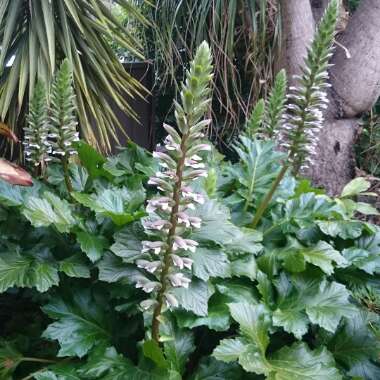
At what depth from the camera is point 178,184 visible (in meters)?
1.21

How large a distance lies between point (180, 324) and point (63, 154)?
2.70 ft

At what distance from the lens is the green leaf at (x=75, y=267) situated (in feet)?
5.11

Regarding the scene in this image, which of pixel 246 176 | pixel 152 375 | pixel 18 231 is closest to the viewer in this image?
pixel 152 375

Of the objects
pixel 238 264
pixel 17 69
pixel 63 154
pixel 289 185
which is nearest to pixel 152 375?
pixel 238 264

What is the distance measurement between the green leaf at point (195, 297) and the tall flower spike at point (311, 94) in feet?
2.10

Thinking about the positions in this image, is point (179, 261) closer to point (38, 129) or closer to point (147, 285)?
point (147, 285)

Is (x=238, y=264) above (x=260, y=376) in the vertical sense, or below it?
above

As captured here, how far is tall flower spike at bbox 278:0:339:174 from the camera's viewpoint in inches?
65.1

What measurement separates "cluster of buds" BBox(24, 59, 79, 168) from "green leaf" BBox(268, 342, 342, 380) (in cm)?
111

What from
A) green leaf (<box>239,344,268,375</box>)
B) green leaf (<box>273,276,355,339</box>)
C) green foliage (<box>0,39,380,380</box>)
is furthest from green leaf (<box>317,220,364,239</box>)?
green leaf (<box>239,344,268,375</box>)

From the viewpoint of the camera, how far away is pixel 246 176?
214 cm

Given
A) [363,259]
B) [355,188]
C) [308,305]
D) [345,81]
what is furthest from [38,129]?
[345,81]

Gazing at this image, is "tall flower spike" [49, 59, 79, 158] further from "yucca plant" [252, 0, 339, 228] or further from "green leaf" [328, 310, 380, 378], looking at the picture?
"green leaf" [328, 310, 380, 378]

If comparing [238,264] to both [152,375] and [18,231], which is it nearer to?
[152,375]
